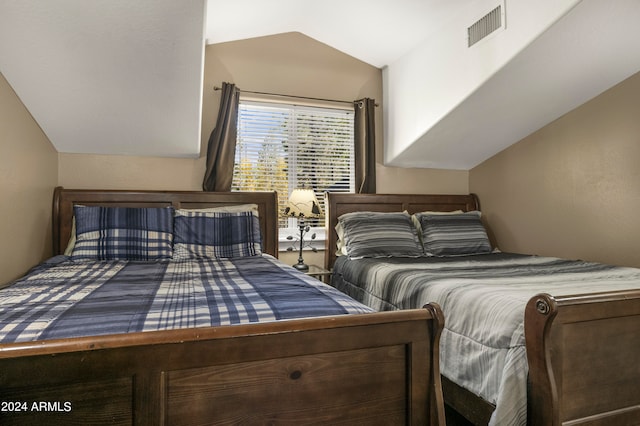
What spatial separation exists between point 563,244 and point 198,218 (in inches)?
106

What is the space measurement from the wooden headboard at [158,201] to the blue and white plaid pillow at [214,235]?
26 cm

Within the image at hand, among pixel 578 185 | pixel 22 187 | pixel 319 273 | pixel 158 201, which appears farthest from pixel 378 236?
pixel 22 187

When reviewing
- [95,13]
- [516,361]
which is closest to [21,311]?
[95,13]

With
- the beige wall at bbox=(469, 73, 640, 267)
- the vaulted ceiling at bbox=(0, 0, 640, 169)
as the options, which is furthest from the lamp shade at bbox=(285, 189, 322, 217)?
the beige wall at bbox=(469, 73, 640, 267)

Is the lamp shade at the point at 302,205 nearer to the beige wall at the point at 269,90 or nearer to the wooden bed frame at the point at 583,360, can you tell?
the beige wall at the point at 269,90

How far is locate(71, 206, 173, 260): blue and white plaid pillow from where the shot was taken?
2416 millimetres

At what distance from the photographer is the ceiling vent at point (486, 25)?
2467mm

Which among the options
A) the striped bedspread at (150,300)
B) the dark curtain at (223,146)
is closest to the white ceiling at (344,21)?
the dark curtain at (223,146)

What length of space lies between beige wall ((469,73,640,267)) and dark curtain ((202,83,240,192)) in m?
2.34

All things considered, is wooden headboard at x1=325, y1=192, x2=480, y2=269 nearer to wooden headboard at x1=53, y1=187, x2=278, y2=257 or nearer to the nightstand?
the nightstand

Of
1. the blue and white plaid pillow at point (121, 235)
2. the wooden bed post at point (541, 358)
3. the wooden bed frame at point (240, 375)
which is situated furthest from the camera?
the blue and white plaid pillow at point (121, 235)

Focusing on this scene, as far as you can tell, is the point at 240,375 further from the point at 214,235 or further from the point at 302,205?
the point at 302,205

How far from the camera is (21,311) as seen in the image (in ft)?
4.09

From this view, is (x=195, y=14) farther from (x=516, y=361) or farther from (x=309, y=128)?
(x=516, y=361)
